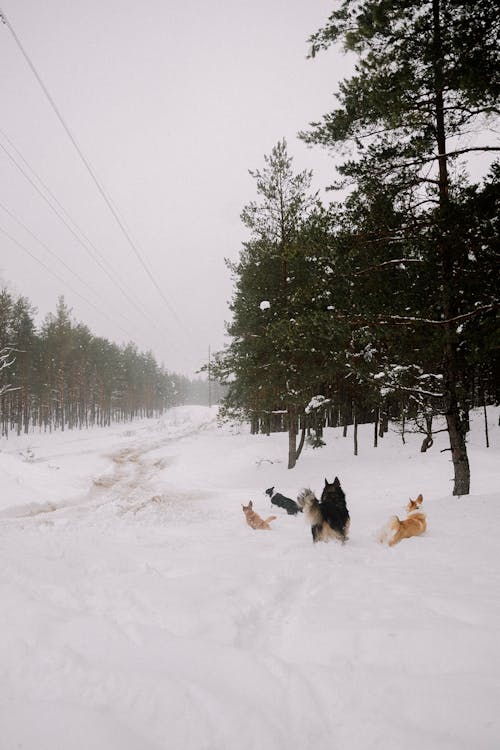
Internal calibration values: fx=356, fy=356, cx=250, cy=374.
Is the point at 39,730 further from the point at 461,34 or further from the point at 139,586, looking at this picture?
the point at 461,34

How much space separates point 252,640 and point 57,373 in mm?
45967

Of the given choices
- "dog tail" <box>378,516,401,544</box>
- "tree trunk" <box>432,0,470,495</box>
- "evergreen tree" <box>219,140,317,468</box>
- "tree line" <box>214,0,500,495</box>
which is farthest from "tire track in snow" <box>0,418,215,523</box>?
"tree trunk" <box>432,0,470,495</box>

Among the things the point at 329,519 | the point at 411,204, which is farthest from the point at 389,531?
the point at 411,204

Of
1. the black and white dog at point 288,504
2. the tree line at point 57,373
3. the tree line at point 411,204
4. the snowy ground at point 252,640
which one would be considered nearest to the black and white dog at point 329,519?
the snowy ground at point 252,640

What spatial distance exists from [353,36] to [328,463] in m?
13.9

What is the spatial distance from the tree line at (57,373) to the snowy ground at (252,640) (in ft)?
80.4

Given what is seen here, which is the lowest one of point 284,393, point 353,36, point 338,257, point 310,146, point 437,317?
point 284,393

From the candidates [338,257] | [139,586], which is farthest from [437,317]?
[139,586]

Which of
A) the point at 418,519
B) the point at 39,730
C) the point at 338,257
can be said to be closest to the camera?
the point at 39,730

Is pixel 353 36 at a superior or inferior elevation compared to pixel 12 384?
superior

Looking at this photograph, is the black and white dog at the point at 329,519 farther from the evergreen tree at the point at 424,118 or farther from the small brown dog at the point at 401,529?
the evergreen tree at the point at 424,118

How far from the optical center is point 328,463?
52.1 feet

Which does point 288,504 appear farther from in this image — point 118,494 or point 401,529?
point 118,494

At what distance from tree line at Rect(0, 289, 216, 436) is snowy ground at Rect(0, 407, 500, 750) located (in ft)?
80.4
